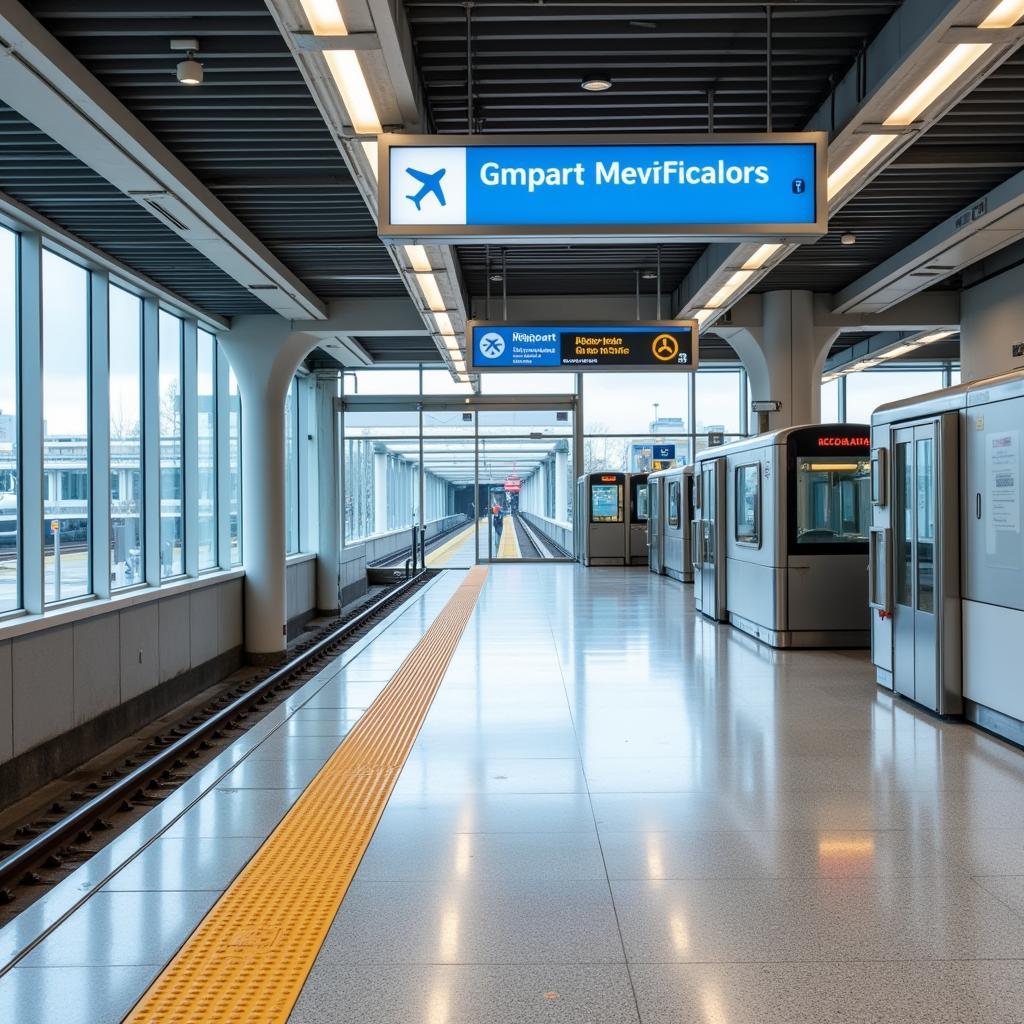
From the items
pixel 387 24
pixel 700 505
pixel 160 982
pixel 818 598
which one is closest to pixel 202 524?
pixel 700 505

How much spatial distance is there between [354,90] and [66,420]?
240 inches

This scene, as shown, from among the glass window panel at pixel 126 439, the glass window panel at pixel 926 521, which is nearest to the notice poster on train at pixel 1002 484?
the glass window panel at pixel 926 521

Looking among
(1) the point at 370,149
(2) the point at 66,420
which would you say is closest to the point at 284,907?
(1) the point at 370,149

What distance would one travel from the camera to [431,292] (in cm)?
984

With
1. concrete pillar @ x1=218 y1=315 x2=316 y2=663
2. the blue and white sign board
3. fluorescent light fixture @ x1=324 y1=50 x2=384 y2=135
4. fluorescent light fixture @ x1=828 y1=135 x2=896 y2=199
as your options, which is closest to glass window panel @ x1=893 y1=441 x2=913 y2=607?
fluorescent light fixture @ x1=828 y1=135 x2=896 y2=199

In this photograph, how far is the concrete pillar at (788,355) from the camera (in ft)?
42.9

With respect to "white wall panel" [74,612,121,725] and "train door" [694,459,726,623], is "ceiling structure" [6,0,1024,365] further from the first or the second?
"white wall panel" [74,612,121,725]

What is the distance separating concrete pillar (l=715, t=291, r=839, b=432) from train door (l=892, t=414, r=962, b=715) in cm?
600

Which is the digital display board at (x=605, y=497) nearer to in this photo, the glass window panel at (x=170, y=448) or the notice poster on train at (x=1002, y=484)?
the glass window panel at (x=170, y=448)

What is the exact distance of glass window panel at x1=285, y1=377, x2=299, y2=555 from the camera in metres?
19.3

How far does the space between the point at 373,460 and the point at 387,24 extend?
866 inches

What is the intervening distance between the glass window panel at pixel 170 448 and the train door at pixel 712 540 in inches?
247

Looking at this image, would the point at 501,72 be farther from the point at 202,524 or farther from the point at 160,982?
the point at 202,524

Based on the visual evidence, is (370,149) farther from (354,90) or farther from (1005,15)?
(1005,15)
